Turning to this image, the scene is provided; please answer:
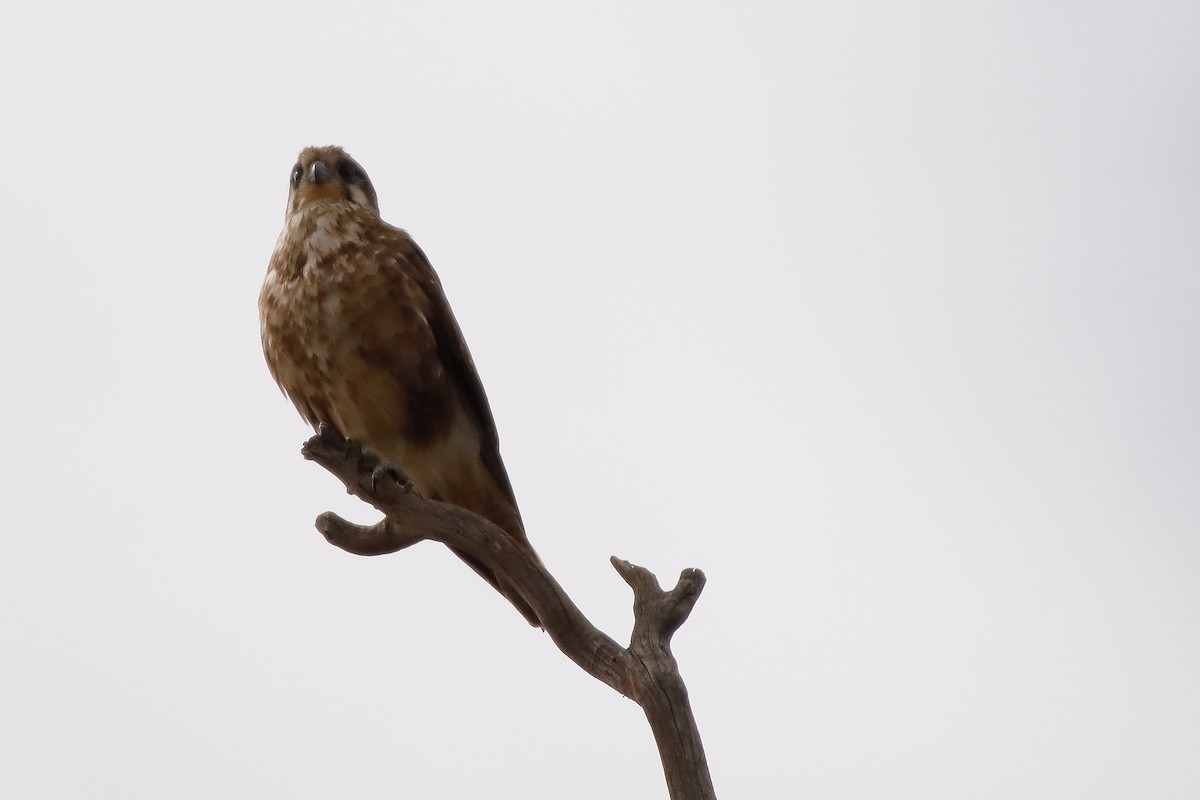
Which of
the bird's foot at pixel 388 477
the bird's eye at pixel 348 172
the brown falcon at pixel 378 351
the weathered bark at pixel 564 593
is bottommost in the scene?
the weathered bark at pixel 564 593

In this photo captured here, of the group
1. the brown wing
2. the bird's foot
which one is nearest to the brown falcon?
the brown wing

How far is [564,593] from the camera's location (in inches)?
133

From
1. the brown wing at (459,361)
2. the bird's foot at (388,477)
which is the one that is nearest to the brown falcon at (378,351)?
the brown wing at (459,361)

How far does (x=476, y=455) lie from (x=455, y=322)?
41 cm

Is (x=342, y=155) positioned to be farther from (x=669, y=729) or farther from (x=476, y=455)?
(x=669, y=729)

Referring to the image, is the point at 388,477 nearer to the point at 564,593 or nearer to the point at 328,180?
the point at 564,593

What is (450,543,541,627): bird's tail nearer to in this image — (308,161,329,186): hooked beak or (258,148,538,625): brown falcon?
(258,148,538,625): brown falcon

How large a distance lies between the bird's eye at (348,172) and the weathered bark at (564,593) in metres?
0.92

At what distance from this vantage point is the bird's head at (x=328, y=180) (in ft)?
12.6

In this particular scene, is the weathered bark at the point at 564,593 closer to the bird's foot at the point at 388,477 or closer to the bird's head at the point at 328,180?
the bird's foot at the point at 388,477

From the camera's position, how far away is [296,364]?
3.51 m

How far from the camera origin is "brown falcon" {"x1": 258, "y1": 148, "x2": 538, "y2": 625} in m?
3.45

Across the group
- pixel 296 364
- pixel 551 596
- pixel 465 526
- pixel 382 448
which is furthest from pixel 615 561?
pixel 296 364

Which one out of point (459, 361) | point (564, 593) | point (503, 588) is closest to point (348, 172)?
point (459, 361)
